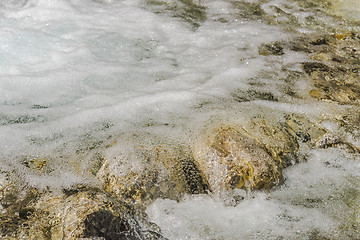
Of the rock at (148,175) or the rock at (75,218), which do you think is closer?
the rock at (75,218)

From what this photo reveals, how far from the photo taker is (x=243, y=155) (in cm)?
286

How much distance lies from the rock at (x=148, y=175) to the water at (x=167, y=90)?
4.8 inches

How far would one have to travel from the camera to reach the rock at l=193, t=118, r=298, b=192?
278 cm

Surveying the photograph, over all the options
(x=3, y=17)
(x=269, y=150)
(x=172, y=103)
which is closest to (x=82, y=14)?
(x=3, y=17)

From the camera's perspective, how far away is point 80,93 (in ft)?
13.4

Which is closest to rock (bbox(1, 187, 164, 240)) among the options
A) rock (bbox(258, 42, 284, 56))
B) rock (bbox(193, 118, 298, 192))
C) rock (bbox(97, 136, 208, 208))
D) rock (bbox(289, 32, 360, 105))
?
rock (bbox(97, 136, 208, 208))

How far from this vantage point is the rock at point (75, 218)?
2.19 metres

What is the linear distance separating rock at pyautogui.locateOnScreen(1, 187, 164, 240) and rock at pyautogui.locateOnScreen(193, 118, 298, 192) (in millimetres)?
801

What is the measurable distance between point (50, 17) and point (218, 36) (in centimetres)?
337

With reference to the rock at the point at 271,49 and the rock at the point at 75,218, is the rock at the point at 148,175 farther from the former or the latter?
the rock at the point at 271,49

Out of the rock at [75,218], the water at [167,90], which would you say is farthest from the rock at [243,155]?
the rock at [75,218]

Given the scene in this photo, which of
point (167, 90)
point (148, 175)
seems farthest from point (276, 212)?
point (167, 90)

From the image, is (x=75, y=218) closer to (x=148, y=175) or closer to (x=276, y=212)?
(x=148, y=175)

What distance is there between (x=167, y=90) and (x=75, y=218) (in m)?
2.30
